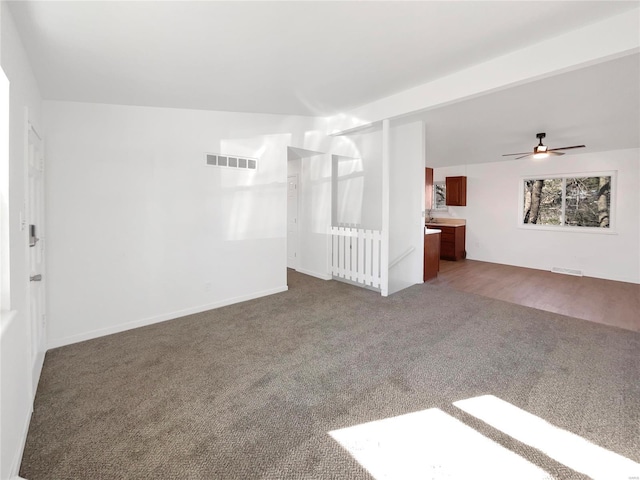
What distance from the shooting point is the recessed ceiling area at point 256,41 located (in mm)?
1923

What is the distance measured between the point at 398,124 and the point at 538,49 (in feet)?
7.62

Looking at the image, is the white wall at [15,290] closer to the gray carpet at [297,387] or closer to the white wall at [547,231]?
the gray carpet at [297,387]

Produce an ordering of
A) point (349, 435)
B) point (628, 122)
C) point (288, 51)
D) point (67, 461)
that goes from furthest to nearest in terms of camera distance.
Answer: point (628, 122), point (288, 51), point (349, 435), point (67, 461)

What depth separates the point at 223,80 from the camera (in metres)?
2.92

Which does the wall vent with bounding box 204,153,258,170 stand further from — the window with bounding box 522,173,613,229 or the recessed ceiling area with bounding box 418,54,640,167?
the window with bounding box 522,173,613,229

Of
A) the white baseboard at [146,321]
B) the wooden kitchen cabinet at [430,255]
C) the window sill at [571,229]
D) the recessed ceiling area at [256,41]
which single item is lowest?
the white baseboard at [146,321]

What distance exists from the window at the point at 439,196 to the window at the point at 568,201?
1.86 m

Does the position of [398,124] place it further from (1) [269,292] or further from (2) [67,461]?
(2) [67,461]

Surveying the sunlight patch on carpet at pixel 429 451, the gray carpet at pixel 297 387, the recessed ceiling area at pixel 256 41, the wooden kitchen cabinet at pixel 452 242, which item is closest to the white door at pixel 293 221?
the gray carpet at pixel 297 387

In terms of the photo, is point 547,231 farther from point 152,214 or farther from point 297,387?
point 152,214

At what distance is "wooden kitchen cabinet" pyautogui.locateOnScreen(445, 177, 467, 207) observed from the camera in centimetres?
741

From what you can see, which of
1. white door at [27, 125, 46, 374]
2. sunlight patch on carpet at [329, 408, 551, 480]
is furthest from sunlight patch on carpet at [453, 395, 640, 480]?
white door at [27, 125, 46, 374]

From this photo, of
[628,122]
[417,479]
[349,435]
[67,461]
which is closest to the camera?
[417,479]

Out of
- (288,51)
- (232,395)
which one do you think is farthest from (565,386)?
(288,51)
